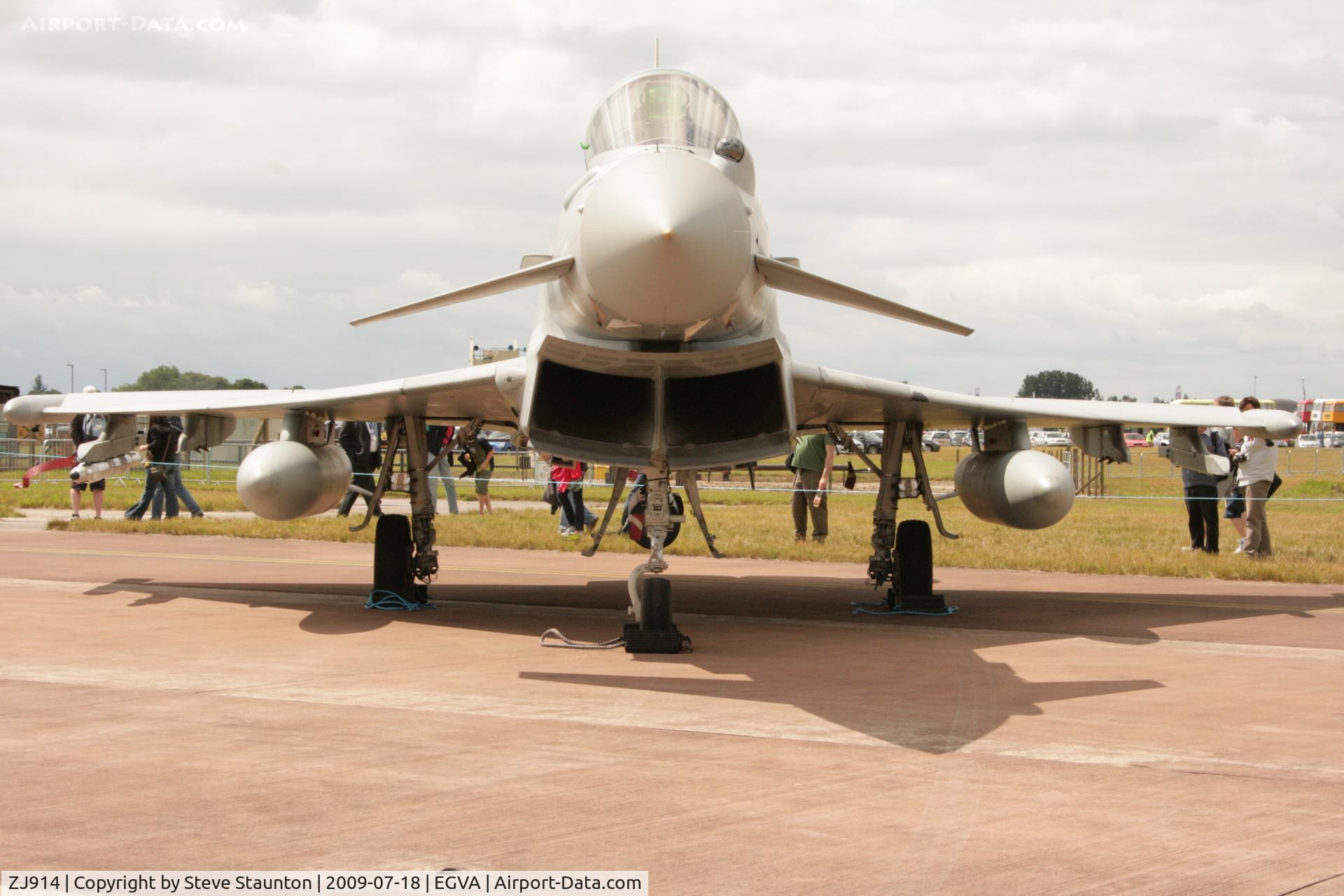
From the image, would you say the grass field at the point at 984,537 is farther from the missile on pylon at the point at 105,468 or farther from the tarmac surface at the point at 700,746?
the missile on pylon at the point at 105,468

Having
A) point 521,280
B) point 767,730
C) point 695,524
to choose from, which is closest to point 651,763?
point 767,730

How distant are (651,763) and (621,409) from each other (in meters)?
4.51

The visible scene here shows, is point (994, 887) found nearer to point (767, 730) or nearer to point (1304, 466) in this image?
point (767, 730)

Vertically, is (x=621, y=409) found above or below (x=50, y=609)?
above

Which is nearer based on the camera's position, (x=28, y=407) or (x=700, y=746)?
(x=700, y=746)

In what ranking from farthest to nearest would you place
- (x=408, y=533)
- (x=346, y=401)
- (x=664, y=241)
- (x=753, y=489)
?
(x=753, y=489) → (x=408, y=533) → (x=346, y=401) → (x=664, y=241)

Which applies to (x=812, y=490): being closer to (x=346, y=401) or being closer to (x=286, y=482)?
(x=346, y=401)

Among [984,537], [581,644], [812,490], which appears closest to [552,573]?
[812,490]

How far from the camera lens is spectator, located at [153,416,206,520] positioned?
69.5 feet

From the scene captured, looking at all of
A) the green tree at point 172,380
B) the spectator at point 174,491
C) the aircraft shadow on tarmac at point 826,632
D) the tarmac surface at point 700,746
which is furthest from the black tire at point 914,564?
the green tree at point 172,380

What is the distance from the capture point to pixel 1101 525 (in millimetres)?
22828

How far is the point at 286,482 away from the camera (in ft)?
34.9

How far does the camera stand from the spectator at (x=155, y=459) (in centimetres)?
2067

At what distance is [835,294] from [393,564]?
5.64 meters
